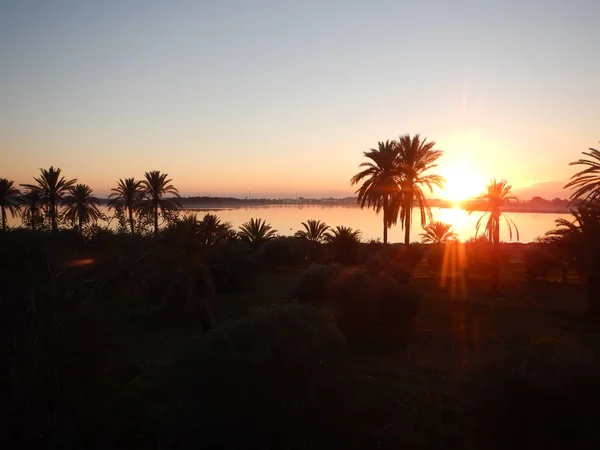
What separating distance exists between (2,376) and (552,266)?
3011 centimetres

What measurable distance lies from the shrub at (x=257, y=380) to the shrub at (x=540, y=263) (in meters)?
26.0

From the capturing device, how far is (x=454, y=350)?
15.3m

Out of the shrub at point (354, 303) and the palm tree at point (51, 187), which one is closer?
the shrub at point (354, 303)

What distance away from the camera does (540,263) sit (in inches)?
1243

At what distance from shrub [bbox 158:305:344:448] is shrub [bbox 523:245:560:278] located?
26.0m

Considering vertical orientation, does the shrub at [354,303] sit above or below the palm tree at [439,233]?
below

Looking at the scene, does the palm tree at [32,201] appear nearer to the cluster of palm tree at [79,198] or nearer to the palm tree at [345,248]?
the cluster of palm tree at [79,198]

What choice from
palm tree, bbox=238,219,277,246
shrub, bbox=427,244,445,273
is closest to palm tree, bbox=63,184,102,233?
palm tree, bbox=238,219,277,246

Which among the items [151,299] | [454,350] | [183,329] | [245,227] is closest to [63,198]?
[245,227]

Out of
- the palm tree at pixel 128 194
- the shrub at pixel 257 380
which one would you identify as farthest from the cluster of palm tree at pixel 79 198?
the shrub at pixel 257 380

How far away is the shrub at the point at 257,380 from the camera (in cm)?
810

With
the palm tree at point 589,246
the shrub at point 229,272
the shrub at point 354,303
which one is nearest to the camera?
the shrub at point 354,303

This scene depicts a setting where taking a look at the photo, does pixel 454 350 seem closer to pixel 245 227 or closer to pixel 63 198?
pixel 245 227

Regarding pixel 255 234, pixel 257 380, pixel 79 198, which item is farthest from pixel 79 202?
pixel 257 380
